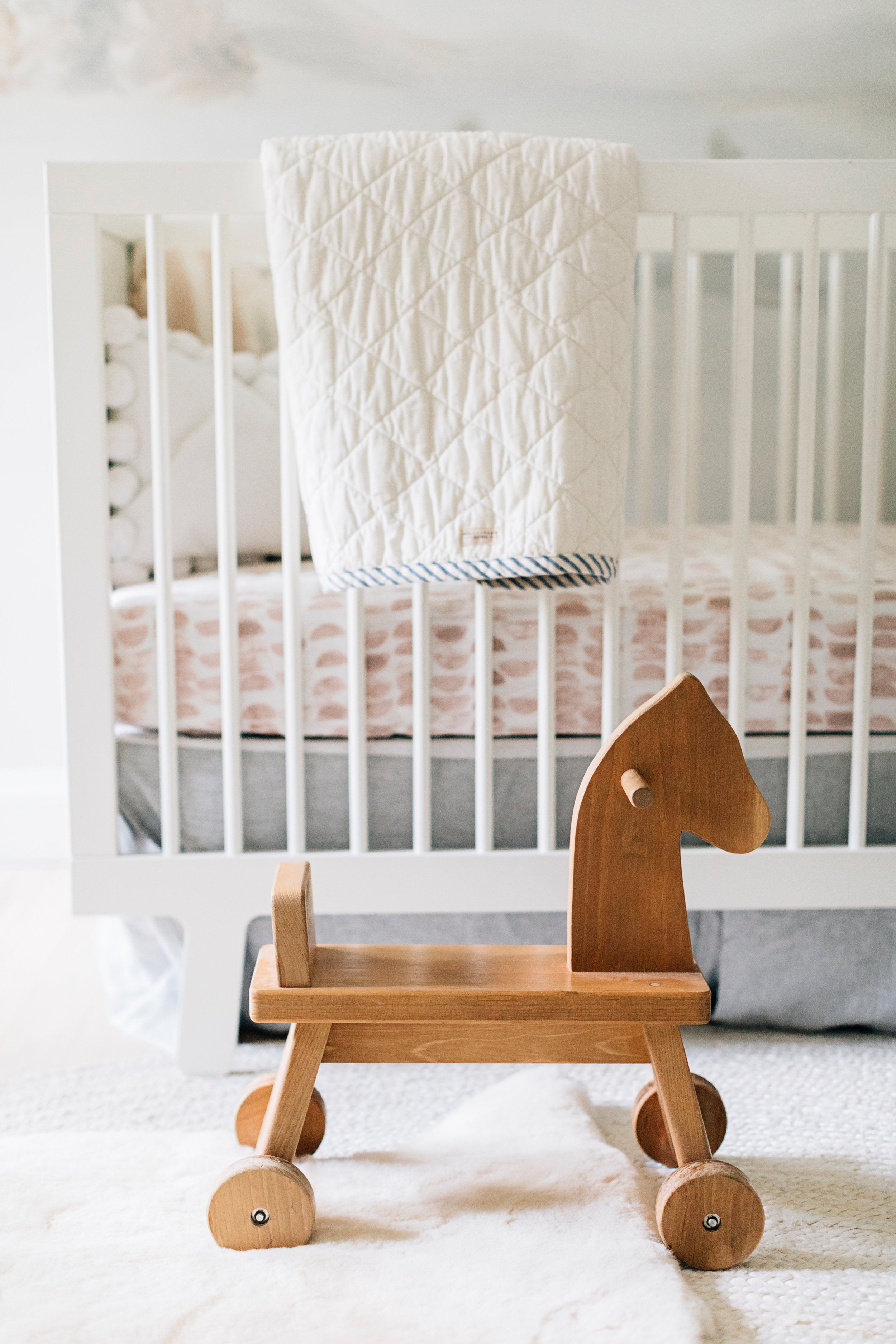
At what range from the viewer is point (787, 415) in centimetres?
133

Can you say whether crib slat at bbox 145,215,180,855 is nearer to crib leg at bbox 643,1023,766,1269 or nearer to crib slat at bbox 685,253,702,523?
crib leg at bbox 643,1023,766,1269

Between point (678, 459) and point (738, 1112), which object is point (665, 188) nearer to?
point (678, 459)

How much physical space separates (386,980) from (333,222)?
0.62 m

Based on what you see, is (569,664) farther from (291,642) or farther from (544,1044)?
(544,1044)

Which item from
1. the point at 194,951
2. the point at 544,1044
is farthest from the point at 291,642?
the point at 544,1044

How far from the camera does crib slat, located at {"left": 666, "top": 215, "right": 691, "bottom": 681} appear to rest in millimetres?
961

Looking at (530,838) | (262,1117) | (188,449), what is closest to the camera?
(262,1117)

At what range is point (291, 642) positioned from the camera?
100 cm

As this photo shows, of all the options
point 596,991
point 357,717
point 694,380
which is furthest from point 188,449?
point 694,380

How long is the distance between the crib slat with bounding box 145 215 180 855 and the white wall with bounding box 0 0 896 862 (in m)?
0.86

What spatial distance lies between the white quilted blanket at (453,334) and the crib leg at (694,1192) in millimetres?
408

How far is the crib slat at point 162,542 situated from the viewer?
3.13ft

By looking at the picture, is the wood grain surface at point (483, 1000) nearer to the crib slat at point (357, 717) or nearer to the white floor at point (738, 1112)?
the white floor at point (738, 1112)

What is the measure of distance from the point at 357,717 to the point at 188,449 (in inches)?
16.2
